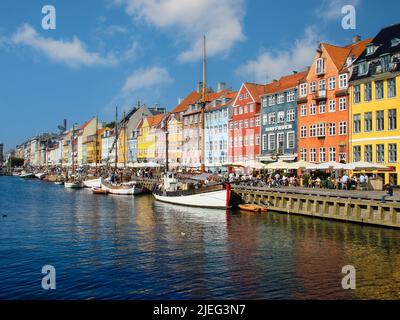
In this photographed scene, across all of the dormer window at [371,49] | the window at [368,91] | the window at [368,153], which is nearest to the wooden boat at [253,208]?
the window at [368,153]

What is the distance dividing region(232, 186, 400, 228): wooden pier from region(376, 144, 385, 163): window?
1127 centimetres

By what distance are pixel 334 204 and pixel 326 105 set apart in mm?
24934

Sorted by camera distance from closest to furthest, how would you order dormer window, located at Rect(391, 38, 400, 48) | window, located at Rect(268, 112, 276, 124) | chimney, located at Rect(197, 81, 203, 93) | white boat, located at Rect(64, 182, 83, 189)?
dormer window, located at Rect(391, 38, 400, 48) < window, located at Rect(268, 112, 276, 124) < white boat, located at Rect(64, 182, 83, 189) < chimney, located at Rect(197, 81, 203, 93)

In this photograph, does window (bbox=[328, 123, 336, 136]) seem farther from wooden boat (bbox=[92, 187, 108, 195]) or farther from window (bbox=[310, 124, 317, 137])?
wooden boat (bbox=[92, 187, 108, 195])

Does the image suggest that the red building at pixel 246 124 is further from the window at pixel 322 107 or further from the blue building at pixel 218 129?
the window at pixel 322 107

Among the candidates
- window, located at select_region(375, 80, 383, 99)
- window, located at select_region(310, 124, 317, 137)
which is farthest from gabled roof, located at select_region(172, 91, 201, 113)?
window, located at select_region(375, 80, 383, 99)

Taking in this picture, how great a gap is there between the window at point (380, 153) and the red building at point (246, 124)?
23833 mm

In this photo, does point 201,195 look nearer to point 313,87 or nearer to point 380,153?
point 380,153

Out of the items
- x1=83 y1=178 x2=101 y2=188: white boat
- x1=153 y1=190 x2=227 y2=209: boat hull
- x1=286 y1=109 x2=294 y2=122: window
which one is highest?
x1=286 y1=109 x2=294 y2=122: window

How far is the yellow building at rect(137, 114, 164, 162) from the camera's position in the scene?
10888 centimetres

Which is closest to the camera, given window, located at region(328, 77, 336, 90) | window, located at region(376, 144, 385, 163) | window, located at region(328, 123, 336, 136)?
window, located at region(376, 144, 385, 163)

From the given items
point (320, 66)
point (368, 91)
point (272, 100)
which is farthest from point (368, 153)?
point (272, 100)

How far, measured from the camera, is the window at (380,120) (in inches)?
1923
